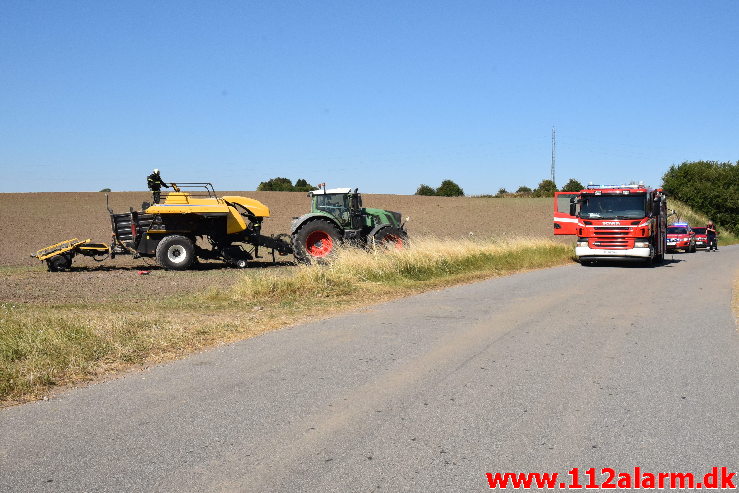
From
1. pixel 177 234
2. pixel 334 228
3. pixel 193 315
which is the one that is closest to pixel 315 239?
pixel 334 228

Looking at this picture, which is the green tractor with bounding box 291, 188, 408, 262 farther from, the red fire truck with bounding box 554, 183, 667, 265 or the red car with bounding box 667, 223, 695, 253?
the red car with bounding box 667, 223, 695, 253

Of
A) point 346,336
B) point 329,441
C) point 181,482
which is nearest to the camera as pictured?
point 181,482

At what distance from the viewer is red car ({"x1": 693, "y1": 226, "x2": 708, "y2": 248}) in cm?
4022

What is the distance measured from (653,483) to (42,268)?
20.7 metres

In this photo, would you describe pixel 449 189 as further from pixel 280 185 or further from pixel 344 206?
pixel 344 206

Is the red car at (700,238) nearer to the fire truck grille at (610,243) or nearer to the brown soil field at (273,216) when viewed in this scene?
the brown soil field at (273,216)

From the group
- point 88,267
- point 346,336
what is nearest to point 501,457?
point 346,336

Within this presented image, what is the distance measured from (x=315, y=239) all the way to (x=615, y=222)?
936cm

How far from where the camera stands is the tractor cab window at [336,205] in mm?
22422

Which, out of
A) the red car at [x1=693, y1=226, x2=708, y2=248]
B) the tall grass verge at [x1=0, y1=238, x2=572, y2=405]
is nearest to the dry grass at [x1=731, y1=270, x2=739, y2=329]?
the tall grass verge at [x1=0, y1=238, x2=572, y2=405]

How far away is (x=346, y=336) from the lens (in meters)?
9.37

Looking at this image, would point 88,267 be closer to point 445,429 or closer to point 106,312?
point 106,312

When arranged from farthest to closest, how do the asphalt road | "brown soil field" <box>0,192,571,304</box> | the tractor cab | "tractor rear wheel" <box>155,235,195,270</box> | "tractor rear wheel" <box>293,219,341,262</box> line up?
the tractor cab → "tractor rear wheel" <box>293,219,341,262</box> → "tractor rear wheel" <box>155,235,195,270</box> → "brown soil field" <box>0,192,571,304</box> → the asphalt road
